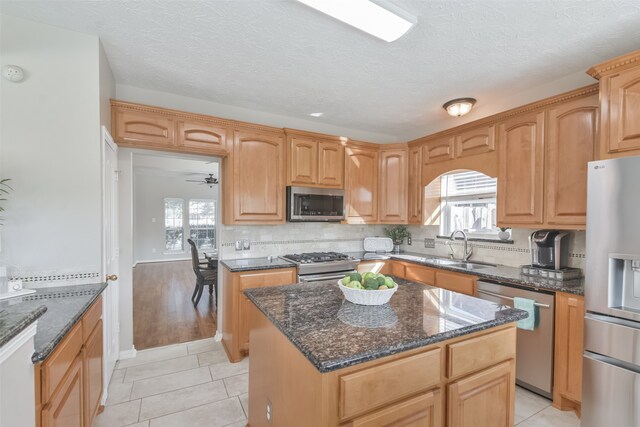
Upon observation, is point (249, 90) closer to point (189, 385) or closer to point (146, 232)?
point (189, 385)

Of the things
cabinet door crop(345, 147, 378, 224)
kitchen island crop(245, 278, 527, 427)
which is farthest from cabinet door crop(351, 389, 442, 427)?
cabinet door crop(345, 147, 378, 224)

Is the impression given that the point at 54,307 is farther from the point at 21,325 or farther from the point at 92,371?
the point at 21,325

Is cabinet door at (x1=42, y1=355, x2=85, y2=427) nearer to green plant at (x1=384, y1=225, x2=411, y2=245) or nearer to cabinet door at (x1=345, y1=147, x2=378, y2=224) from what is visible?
cabinet door at (x1=345, y1=147, x2=378, y2=224)

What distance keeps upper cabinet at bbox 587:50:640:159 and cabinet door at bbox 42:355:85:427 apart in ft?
10.7

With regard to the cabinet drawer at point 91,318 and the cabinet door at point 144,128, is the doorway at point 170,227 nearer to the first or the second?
the cabinet door at point 144,128

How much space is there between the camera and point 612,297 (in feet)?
6.00

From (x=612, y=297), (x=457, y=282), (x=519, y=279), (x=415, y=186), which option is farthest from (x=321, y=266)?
(x=612, y=297)

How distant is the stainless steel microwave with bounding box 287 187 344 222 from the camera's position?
340 cm

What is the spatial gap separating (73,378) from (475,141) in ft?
11.9

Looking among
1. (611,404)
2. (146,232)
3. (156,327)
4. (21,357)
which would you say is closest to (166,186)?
(146,232)

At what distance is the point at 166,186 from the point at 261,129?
22.5 ft

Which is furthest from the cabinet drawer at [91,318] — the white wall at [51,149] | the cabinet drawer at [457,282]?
the cabinet drawer at [457,282]

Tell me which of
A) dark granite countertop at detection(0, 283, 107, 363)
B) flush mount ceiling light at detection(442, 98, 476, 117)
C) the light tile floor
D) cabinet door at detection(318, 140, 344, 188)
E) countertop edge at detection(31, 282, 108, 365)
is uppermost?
flush mount ceiling light at detection(442, 98, 476, 117)

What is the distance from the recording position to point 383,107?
336 centimetres
